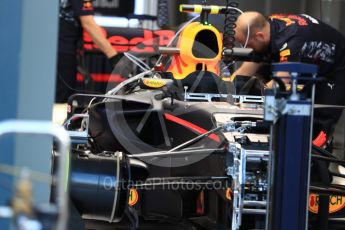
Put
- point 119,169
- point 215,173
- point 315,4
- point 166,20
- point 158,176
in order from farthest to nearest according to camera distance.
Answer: point 166,20 < point 315,4 < point 158,176 < point 215,173 < point 119,169

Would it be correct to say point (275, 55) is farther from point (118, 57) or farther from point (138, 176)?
point (118, 57)

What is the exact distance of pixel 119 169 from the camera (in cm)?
Answer: 289

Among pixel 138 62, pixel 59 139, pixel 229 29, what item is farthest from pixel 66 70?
pixel 59 139

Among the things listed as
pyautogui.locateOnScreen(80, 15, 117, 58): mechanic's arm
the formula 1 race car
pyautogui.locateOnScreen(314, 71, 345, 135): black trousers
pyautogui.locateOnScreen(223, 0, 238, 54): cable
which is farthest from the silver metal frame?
pyautogui.locateOnScreen(80, 15, 117, 58): mechanic's arm

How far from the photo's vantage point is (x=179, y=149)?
326 cm

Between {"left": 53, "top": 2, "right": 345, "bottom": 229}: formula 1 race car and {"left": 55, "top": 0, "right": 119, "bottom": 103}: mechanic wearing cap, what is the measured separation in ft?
6.88

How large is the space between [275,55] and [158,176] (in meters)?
1.14

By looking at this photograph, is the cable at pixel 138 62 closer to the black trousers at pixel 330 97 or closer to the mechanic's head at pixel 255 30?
the mechanic's head at pixel 255 30

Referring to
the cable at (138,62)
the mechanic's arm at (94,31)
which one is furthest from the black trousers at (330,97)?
the mechanic's arm at (94,31)

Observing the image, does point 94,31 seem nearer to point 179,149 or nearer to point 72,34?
point 72,34

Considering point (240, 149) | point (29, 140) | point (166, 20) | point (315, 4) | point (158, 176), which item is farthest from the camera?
point (166, 20)

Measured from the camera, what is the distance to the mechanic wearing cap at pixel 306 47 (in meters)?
3.93

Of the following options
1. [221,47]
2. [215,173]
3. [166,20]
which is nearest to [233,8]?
[221,47]

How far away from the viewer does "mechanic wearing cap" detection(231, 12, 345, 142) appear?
3932 mm
